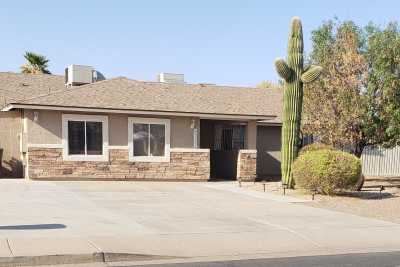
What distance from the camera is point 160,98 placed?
21500 millimetres

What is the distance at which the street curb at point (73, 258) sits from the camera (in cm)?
714

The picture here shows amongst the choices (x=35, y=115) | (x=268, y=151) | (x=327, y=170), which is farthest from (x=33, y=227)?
(x=268, y=151)

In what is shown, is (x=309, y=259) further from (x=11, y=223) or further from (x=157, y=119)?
(x=157, y=119)

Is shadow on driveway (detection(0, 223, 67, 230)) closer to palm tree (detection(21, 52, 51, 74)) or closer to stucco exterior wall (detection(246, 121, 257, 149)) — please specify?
stucco exterior wall (detection(246, 121, 257, 149))

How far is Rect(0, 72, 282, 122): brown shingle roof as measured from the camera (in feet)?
63.3

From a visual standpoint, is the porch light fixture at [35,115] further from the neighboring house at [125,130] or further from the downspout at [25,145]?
the downspout at [25,145]

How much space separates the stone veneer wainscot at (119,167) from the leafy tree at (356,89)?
4.90m

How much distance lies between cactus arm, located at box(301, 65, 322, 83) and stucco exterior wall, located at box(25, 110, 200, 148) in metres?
5.34

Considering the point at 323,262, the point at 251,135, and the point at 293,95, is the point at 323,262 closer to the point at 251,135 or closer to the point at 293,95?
the point at 293,95

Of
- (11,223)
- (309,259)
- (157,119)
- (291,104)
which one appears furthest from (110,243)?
(157,119)

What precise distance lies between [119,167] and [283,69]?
726cm

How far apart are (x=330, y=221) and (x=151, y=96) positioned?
1135cm

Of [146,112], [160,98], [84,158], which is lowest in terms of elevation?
[84,158]

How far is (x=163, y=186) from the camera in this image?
18.5 metres
